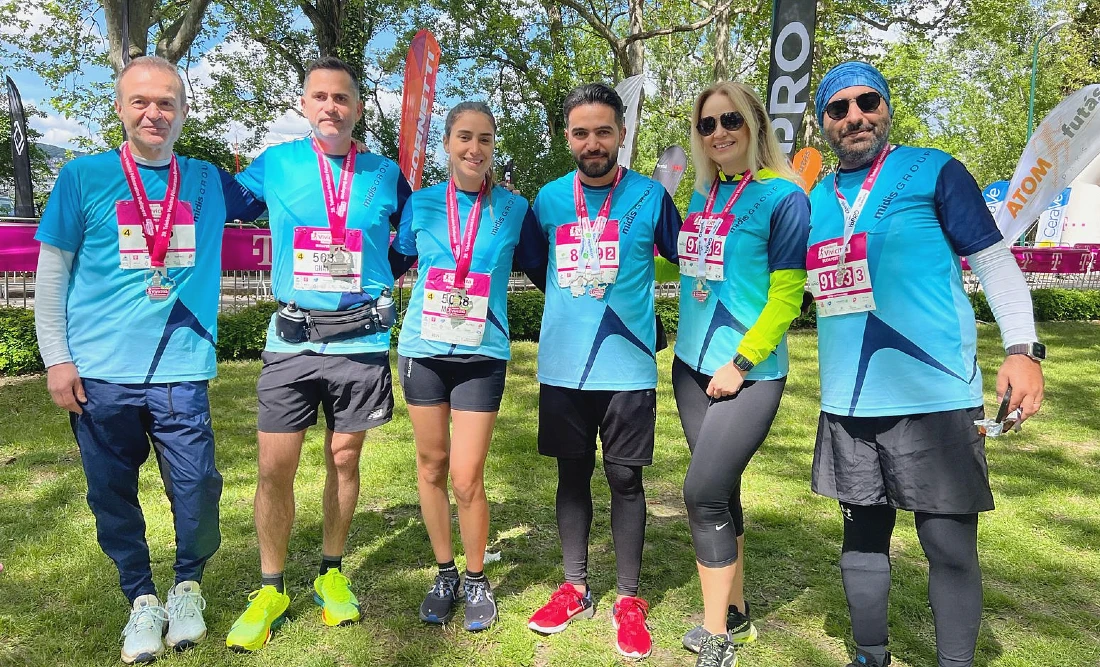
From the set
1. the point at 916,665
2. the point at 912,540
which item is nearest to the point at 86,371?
the point at 916,665

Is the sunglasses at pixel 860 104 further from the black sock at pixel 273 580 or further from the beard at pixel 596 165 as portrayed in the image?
the black sock at pixel 273 580

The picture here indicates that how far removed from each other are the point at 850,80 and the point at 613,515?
1804 millimetres

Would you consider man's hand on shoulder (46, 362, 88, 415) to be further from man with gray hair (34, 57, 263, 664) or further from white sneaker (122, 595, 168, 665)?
white sneaker (122, 595, 168, 665)

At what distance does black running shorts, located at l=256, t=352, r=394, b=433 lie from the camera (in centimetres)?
276

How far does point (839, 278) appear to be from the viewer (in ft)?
7.64

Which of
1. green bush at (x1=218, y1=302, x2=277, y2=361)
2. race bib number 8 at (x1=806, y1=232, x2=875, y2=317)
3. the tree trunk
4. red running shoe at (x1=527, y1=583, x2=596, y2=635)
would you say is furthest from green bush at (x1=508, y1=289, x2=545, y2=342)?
race bib number 8 at (x1=806, y1=232, x2=875, y2=317)

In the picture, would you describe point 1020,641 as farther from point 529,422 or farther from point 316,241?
point 529,422

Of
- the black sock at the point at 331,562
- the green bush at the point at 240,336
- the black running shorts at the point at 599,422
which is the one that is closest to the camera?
the black running shorts at the point at 599,422

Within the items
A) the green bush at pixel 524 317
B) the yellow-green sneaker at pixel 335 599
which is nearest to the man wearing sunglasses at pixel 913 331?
the yellow-green sneaker at pixel 335 599

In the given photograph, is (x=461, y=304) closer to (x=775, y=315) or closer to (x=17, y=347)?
(x=775, y=315)

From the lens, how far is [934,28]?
17.6 m

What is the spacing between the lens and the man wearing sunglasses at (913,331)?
7.20 feet

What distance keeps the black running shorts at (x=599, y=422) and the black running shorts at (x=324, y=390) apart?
63 centimetres

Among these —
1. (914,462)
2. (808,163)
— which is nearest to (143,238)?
(914,462)
